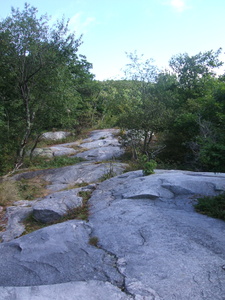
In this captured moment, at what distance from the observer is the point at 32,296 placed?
307cm

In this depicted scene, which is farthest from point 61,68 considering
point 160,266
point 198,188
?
point 160,266

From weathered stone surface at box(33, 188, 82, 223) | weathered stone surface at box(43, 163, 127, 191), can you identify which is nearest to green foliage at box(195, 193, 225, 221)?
weathered stone surface at box(33, 188, 82, 223)

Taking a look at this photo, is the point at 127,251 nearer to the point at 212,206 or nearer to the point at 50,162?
the point at 212,206

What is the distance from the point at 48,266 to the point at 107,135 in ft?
59.6

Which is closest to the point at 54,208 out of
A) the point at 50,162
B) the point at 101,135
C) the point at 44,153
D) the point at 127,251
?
the point at 127,251

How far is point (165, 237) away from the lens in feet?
13.9

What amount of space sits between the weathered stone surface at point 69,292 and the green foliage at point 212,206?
2605 millimetres

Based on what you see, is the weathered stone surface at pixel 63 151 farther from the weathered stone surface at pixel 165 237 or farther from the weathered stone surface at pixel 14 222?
the weathered stone surface at pixel 165 237

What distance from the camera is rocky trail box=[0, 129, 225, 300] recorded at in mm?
3096

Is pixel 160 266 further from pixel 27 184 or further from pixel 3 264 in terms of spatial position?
pixel 27 184

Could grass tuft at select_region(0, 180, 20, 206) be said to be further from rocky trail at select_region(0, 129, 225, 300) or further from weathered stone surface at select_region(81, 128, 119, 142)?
weathered stone surface at select_region(81, 128, 119, 142)

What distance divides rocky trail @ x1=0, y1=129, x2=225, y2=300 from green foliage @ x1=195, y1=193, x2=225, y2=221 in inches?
6.6

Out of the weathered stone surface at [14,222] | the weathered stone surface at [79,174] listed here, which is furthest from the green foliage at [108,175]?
the weathered stone surface at [14,222]

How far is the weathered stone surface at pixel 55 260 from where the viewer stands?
349cm
